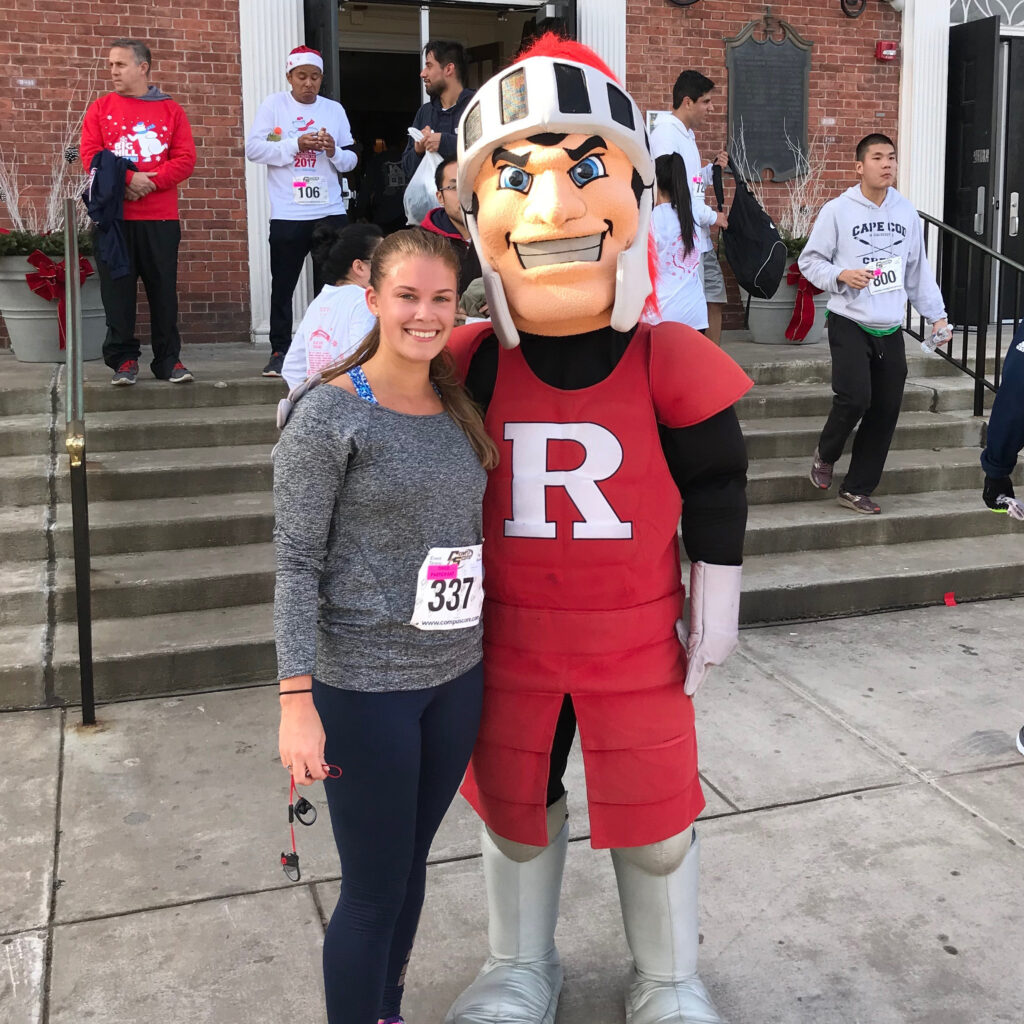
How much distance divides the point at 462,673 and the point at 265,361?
5.29 m

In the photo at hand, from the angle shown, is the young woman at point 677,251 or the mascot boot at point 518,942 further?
the young woman at point 677,251

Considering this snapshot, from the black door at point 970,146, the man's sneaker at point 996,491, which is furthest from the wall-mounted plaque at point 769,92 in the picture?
the man's sneaker at point 996,491

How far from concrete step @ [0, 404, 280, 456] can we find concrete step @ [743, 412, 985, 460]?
8.44 feet

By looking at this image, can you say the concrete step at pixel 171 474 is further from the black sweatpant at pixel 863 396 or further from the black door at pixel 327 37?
the black door at pixel 327 37

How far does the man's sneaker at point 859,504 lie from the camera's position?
602 cm

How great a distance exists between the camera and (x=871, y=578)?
5449mm

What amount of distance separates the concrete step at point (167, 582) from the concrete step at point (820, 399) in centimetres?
304

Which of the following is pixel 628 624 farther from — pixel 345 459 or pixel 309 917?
pixel 309 917

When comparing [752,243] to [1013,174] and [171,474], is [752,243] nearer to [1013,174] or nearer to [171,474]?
[171,474]

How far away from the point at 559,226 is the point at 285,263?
4.72 metres

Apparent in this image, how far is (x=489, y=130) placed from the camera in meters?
2.40

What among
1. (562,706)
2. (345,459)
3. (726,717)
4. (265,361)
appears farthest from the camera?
(265,361)

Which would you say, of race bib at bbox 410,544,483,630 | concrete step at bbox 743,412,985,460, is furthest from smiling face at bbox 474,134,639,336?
concrete step at bbox 743,412,985,460

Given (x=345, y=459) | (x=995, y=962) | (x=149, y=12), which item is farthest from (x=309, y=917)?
(x=149, y=12)
